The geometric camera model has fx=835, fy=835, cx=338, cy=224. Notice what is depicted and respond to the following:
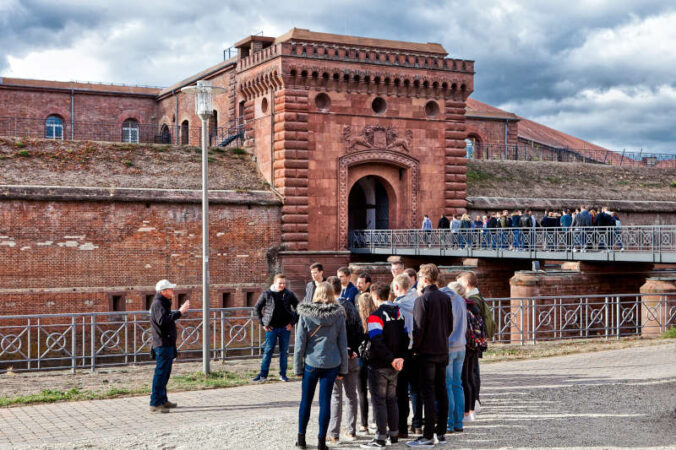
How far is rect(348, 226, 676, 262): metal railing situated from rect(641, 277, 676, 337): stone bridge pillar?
0.76 metres

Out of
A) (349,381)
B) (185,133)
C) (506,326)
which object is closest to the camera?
(349,381)

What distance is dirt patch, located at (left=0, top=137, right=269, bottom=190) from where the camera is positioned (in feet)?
90.3

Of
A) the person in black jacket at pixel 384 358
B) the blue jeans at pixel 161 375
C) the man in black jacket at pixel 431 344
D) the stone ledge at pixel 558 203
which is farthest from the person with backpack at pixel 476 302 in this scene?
the stone ledge at pixel 558 203

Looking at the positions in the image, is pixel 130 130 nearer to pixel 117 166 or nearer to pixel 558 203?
pixel 117 166

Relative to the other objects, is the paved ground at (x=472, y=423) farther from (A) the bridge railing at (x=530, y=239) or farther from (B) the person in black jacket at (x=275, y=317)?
(A) the bridge railing at (x=530, y=239)

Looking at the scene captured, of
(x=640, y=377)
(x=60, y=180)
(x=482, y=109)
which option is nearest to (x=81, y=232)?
(x=60, y=180)

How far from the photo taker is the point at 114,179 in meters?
28.2

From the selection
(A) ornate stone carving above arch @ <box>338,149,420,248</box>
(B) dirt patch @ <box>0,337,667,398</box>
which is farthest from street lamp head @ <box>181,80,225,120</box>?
(A) ornate stone carving above arch @ <box>338,149,420,248</box>

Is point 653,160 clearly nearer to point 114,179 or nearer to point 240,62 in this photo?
point 240,62

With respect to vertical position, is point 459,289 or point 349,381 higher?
point 459,289

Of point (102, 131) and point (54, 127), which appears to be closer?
point (54, 127)

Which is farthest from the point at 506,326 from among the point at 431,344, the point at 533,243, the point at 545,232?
the point at 431,344

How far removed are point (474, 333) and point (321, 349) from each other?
7.10 ft

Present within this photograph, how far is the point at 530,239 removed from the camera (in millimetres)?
25109
